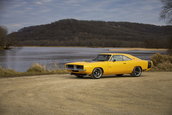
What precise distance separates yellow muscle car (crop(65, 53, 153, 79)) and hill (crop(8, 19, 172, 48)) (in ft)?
377

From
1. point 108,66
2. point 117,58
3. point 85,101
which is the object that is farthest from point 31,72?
point 85,101

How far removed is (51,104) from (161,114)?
9.70 feet

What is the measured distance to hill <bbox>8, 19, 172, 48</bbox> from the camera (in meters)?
146

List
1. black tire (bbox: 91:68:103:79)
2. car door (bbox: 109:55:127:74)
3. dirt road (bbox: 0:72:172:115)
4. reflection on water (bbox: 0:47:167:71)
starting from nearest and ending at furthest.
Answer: dirt road (bbox: 0:72:172:115) < black tire (bbox: 91:68:103:79) < car door (bbox: 109:55:127:74) < reflection on water (bbox: 0:47:167:71)

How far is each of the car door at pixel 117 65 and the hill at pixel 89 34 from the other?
4553 inches

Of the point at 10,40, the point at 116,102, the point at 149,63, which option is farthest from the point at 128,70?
the point at 10,40

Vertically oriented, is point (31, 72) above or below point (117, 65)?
below

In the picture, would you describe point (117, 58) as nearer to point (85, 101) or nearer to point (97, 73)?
point (97, 73)

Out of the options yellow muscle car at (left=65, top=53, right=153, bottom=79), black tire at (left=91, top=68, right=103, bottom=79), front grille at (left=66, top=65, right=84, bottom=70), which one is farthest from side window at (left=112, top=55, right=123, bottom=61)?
front grille at (left=66, top=65, right=84, bottom=70)

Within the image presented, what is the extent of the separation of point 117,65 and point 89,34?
151 m

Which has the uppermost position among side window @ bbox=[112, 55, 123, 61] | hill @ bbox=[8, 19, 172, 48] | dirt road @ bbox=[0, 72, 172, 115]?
hill @ bbox=[8, 19, 172, 48]

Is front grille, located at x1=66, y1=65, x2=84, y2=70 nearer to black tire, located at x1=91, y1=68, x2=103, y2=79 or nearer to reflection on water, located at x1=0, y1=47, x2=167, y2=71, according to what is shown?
black tire, located at x1=91, y1=68, x2=103, y2=79

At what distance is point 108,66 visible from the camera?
1589cm

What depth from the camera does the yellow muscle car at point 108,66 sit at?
604 inches
